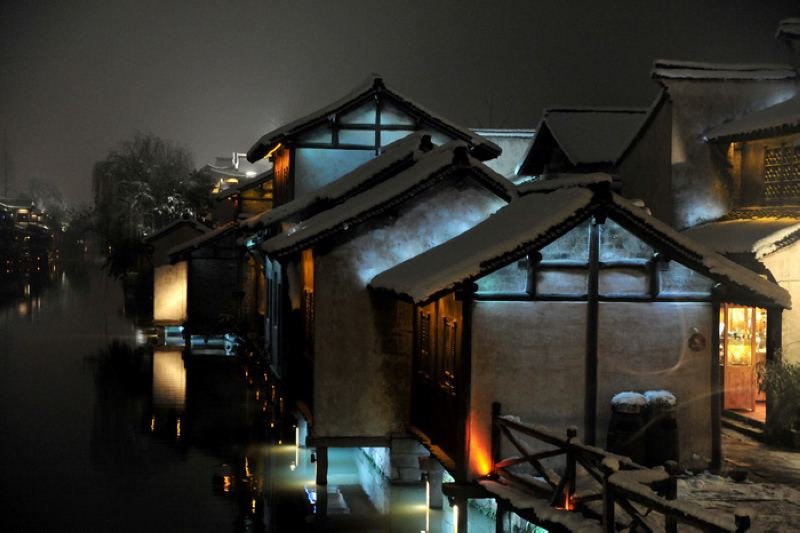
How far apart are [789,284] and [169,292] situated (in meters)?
32.8

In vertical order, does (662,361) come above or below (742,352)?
above

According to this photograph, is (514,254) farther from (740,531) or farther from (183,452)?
(183,452)

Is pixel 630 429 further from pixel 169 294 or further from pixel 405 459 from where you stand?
pixel 169 294

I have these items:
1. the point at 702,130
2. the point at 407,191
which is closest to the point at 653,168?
the point at 702,130

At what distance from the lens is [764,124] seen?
826 inches

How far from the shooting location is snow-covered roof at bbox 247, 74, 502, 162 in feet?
86.2

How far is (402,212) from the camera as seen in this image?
1819cm

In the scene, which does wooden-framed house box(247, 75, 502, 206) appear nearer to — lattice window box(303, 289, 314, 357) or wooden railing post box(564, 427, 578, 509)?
lattice window box(303, 289, 314, 357)

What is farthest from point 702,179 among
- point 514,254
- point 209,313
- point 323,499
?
point 209,313

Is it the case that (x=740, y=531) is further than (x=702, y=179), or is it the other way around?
(x=702, y=179)

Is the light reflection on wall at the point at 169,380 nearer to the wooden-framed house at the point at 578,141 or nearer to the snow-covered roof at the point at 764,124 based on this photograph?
the wooden-framed house at the point at 578,141

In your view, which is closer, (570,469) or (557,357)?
(570,469)

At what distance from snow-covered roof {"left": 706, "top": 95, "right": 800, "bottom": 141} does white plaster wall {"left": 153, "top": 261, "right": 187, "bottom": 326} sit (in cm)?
2915

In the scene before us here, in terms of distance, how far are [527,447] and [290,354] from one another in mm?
9928
